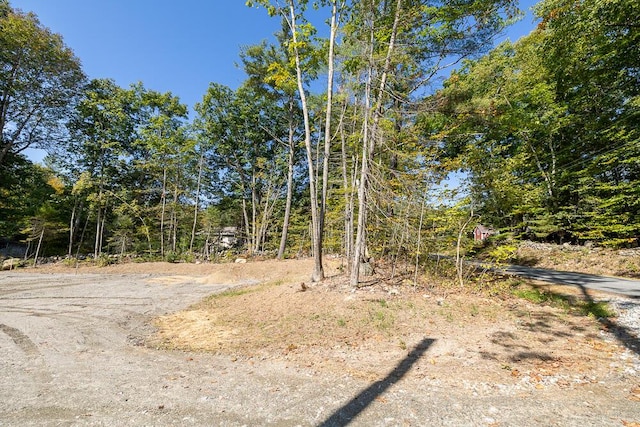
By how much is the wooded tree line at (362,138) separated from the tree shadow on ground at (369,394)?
2683mm

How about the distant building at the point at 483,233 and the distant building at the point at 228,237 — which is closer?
the distant building at the point at 483,233

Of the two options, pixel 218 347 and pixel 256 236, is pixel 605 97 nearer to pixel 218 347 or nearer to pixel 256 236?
pixel 218 347

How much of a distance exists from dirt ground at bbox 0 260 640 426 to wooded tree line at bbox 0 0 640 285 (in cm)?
176

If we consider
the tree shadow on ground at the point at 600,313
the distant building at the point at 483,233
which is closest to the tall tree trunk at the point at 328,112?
the distant building at the point at 483,233

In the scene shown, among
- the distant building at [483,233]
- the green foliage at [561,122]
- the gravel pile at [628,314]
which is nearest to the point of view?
the gravel pile at [628,314]

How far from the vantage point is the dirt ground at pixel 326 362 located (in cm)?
236

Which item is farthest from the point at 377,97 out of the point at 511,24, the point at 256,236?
the point at 256,236

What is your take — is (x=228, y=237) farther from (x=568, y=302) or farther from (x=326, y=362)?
(x=568, y=302)

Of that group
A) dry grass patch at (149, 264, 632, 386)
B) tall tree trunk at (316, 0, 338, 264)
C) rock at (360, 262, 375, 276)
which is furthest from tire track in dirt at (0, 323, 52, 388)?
rock at (360, 262, 375, 276)

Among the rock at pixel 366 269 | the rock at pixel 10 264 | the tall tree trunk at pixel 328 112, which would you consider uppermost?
the tall tree trunk at pixel 328 112

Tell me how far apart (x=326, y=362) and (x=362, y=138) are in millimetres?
5428

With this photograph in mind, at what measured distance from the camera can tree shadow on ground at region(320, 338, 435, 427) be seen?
2260 mm

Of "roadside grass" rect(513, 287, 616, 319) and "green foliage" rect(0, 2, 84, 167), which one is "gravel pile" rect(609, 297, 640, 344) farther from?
"green foliage" rect(0, 2, 84, 167)

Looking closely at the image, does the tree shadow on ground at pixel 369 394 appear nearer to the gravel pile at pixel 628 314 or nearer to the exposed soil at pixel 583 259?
the gravel pile at pixel 628 314
